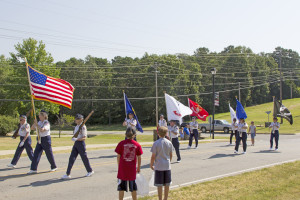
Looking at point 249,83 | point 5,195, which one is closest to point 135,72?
point 249,83

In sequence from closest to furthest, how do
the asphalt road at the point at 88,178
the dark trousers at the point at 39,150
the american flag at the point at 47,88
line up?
the asphalt road at the point at 88,178 → the dark trousers at the point at 39,150 → the american flag at the point at 47,88

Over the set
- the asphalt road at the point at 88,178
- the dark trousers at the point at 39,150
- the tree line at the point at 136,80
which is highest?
the tree line at the point at 136,80

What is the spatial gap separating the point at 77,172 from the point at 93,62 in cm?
7330

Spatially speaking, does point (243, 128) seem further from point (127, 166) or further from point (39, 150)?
point (127, 166)

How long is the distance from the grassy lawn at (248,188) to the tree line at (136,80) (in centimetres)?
3740

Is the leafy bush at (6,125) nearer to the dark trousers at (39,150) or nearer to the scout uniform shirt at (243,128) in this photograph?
the scout uniform shirt at (243,128)

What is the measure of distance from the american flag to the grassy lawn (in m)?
6.15

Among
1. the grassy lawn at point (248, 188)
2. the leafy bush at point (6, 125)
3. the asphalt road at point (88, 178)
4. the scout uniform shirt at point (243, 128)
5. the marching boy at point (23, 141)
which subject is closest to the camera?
the grassy lawn at point (248, 188)

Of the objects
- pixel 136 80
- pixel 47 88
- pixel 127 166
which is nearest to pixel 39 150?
pixel 47 88

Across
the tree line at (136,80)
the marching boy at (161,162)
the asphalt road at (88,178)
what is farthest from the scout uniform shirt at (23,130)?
the tree line at (136,80)

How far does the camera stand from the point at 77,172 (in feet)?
33.1

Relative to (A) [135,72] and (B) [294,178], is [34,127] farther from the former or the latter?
(A) [135,72]

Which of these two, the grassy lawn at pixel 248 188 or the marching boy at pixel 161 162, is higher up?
the marching boy at pixel 161 162

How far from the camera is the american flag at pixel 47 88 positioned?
11.4m
